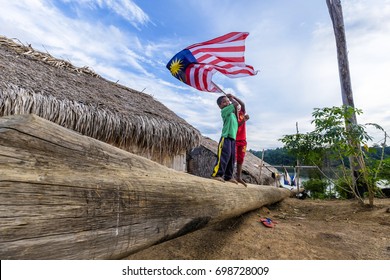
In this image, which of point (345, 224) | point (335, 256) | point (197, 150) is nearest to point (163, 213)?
point (335, 256)

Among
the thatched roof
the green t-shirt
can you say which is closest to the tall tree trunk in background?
the thatched roof

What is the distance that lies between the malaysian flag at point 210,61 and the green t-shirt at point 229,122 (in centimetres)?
87

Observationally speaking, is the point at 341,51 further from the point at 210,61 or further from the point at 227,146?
the point at 227,146

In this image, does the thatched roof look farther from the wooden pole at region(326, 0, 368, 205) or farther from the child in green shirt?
the wooden pole at region(326, 0, 368, 205)

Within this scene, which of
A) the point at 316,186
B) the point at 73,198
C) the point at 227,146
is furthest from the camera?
the point at 316,186

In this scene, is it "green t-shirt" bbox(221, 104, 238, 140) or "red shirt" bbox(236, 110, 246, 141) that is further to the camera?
"red shirt" bbox(236, 110, 246, 141)

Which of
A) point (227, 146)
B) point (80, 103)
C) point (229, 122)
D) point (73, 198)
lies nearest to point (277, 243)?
point (227, 146)

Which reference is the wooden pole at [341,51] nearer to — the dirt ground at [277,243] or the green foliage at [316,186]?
the dirt ground at [277,243]

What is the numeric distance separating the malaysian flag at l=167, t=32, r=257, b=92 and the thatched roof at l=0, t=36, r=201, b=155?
188 centimetres

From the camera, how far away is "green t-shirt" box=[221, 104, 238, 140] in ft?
12.0

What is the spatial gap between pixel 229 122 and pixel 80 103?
10.6 feet

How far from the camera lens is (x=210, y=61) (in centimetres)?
468

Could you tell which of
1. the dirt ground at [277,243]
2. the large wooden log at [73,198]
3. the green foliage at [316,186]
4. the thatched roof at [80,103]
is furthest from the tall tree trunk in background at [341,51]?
the green foliage at [316,186]

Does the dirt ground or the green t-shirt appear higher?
the green t-shirt
